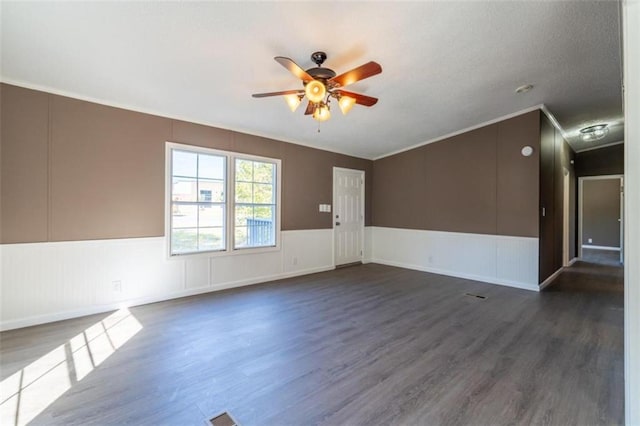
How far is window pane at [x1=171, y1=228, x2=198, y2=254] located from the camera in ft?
13.5

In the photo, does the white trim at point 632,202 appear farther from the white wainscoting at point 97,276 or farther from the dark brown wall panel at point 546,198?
the white wainscoting at point 97,276

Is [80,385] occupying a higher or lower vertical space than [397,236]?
lower

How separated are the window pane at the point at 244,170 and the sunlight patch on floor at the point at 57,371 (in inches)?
98.4

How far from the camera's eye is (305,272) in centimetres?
564

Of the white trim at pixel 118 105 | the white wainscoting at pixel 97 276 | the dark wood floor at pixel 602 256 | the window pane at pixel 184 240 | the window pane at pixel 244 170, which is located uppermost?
the white trim at pixel 118 105

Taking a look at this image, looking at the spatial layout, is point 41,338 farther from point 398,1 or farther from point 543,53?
point 543,53

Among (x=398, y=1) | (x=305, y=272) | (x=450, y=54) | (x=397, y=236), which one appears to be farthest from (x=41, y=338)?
(x=397, y=236)

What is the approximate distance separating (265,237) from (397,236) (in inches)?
118

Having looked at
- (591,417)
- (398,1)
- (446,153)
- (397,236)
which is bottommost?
(591,417)

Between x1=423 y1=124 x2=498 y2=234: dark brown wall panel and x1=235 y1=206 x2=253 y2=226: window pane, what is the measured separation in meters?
3.54

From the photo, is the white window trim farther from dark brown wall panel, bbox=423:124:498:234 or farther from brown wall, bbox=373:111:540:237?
dark brown wall panel, bbox=423:124:498:234

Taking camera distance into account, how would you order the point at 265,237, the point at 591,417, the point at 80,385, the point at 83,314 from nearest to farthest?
the point at 591,417 → the point at 80,385 → the point at 83,314 → the point at 265,237

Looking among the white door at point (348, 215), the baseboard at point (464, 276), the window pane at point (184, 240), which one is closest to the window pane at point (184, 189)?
the window pane at point (184, 240)

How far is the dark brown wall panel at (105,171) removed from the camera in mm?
3301
